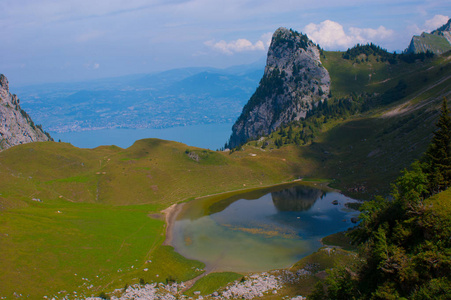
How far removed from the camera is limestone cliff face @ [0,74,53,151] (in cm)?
18012

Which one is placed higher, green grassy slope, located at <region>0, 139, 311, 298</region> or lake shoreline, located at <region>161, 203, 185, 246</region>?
green grassy slope, located at <region>0, 139, 311, 298</region>

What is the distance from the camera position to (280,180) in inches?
4769

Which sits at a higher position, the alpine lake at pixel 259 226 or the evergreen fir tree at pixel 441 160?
the evergreen fir tree at pixel 441 160

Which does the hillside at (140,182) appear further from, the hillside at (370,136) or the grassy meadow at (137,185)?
the hillside at (370,136)

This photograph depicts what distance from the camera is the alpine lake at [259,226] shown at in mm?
61969

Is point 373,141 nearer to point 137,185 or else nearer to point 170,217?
point 170,217

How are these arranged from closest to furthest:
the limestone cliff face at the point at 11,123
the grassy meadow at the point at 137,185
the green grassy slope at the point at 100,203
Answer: the green grassy slope at the point at 100,203, the grassy meadow at the point at 137,185, the limestone cliff face at the point at 11,123

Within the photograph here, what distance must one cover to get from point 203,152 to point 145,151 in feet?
72.4

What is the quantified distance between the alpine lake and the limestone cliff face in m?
134

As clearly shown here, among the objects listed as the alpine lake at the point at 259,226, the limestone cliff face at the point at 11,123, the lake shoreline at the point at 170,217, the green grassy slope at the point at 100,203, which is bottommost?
the alpine lake at the point at 259,226

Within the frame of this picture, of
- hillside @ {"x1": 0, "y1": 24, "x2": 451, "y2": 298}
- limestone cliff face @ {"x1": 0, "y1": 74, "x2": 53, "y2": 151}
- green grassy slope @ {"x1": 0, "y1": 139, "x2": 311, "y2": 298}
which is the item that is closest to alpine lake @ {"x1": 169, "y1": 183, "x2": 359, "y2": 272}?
hillside @ {"x1": 0, "y1": 24, "x2": 451, "y2": 298}

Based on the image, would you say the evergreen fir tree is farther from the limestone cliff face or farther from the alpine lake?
the limestone cliff face

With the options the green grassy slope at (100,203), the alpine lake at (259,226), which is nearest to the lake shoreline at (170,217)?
the alpine lake at (259,226)

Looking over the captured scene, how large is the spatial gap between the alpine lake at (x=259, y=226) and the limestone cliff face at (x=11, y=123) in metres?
134
